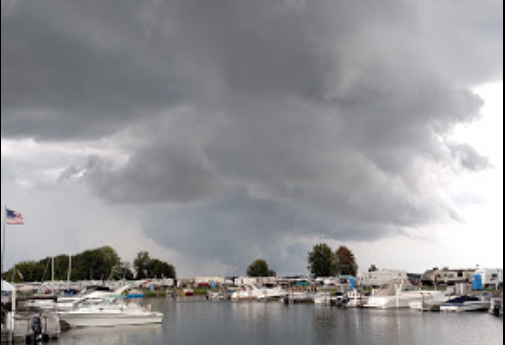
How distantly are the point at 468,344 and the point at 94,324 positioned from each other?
43852 mm

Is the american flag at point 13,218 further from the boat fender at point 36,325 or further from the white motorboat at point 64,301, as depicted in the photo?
the white motorboat at point 64,301

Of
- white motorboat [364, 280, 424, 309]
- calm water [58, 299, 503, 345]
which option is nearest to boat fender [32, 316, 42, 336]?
calm water [58, 299, 503, 345]

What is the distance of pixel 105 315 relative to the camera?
232 ft

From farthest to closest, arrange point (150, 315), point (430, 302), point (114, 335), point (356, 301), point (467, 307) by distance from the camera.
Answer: point (356, 301)
point (430, 302)
point (467, 307)
point (150, 315)
point (114, 335)

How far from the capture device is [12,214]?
58562 millimetres

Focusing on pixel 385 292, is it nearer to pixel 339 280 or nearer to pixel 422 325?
pixel 422 325

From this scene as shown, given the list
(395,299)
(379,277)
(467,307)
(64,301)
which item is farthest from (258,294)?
(64,301)

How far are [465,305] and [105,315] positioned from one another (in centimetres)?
5570

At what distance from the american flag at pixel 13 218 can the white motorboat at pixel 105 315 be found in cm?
1607

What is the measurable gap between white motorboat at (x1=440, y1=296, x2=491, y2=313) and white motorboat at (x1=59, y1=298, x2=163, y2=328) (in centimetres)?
4738

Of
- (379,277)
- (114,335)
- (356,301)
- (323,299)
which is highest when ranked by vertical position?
(379,277)

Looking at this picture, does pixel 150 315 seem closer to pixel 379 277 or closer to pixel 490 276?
pixel 490 276

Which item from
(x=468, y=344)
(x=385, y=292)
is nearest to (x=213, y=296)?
(x=385, y=292)

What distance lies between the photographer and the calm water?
57781mm
